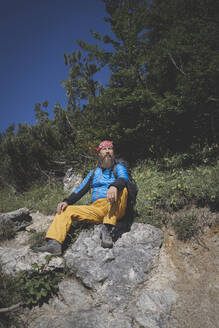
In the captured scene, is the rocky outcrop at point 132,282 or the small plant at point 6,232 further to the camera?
the small plant at point 6,232

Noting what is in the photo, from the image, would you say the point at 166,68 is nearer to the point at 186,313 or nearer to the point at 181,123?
the point at 181,123

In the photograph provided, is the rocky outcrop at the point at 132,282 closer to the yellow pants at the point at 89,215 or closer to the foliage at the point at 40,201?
the yellow pants at the point at 89,215

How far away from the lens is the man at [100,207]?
9.52 ft

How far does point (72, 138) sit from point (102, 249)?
6.28 meters

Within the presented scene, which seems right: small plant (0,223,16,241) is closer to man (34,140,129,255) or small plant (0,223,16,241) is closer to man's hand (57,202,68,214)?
man (34,140,129,255)

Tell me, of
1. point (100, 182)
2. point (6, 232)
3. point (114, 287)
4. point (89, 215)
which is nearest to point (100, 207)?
point (89, 215)

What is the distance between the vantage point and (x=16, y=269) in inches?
106

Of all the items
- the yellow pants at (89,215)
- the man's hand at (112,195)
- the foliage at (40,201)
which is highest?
the foliage at (40,201)

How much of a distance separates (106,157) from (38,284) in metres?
2.28

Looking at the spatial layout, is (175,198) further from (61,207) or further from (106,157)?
(61,207)

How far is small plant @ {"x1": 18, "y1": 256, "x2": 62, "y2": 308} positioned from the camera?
2416 millimetres

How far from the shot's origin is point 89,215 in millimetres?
3189

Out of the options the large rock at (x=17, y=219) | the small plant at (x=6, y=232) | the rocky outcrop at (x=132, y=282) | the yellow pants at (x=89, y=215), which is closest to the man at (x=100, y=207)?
the yellow pants at (x=89, y=215)

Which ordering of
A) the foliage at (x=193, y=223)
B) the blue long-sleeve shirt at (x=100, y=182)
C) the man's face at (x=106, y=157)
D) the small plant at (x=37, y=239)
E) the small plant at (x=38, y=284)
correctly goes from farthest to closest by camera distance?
the man's face at (x=106, y=157), the small plant at (x=37, y=239), the blue long-sleeve shirt at (x=100, y=182), the foliage at (x=193, y=223), the small plant at (x=38, y=284)
